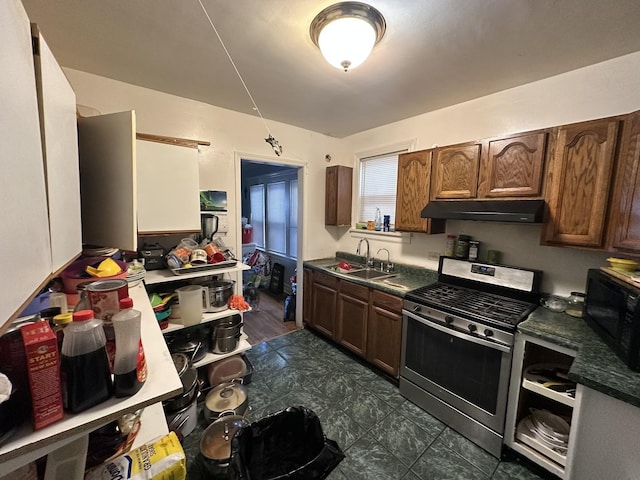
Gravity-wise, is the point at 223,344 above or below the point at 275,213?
below

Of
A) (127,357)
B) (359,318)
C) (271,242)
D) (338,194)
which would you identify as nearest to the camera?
(127,357)

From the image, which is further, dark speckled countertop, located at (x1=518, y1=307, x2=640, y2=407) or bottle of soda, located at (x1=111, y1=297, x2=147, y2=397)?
dark speckled countertop, located at (x1=518, y1=307, x2=640, y2=407)

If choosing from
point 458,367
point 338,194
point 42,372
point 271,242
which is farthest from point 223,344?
point 271,242

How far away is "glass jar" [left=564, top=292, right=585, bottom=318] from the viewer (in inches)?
66.1

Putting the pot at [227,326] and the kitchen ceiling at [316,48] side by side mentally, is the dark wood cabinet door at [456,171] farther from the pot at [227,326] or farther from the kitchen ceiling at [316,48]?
the pot at [227,326]

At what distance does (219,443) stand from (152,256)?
143 cm

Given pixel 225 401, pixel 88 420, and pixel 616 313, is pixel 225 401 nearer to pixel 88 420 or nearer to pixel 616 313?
pixel 88 420

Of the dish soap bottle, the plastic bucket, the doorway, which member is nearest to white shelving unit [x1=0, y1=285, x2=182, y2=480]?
the plastic bucket

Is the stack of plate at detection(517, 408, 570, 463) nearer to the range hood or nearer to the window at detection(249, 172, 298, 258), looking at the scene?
the range hood

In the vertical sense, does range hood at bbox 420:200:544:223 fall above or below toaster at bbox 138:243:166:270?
above

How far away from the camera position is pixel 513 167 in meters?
1.83

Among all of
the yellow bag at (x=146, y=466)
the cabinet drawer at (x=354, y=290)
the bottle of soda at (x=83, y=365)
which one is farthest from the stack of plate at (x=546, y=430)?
the bottle of soda at (x=83, y=365)

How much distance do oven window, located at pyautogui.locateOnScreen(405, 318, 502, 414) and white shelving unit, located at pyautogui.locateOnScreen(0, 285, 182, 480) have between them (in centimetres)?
179

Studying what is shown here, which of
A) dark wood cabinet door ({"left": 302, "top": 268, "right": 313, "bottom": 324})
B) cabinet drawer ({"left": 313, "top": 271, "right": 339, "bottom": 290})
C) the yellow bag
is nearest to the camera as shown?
the yellow bag
